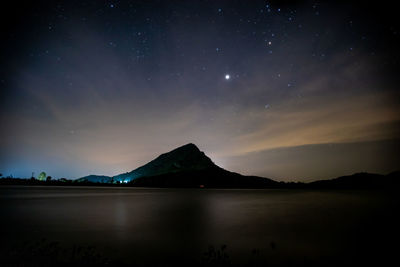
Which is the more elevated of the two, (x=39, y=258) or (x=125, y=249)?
(x=39, y=258)

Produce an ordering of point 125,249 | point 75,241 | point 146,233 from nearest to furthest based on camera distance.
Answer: point 125,249, point 75,241, point 146,233

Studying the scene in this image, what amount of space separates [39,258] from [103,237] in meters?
6.69

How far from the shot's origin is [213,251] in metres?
11.6

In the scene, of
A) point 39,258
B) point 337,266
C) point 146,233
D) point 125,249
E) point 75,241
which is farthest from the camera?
point 146,233

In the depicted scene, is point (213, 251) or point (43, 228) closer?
point (213, 251)

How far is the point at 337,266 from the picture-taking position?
29.8 ft

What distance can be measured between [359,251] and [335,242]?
1971 millimetres

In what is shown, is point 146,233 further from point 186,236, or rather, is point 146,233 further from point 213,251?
point 213,251

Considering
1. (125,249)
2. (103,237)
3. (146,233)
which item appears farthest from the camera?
(146,233)

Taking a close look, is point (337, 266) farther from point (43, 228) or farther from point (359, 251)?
point (43, 228)

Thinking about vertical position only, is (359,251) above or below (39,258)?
below

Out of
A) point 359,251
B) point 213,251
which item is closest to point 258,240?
point 213,251

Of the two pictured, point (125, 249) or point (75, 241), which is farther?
point (75, 241)

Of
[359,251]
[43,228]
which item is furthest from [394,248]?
[43,228]
